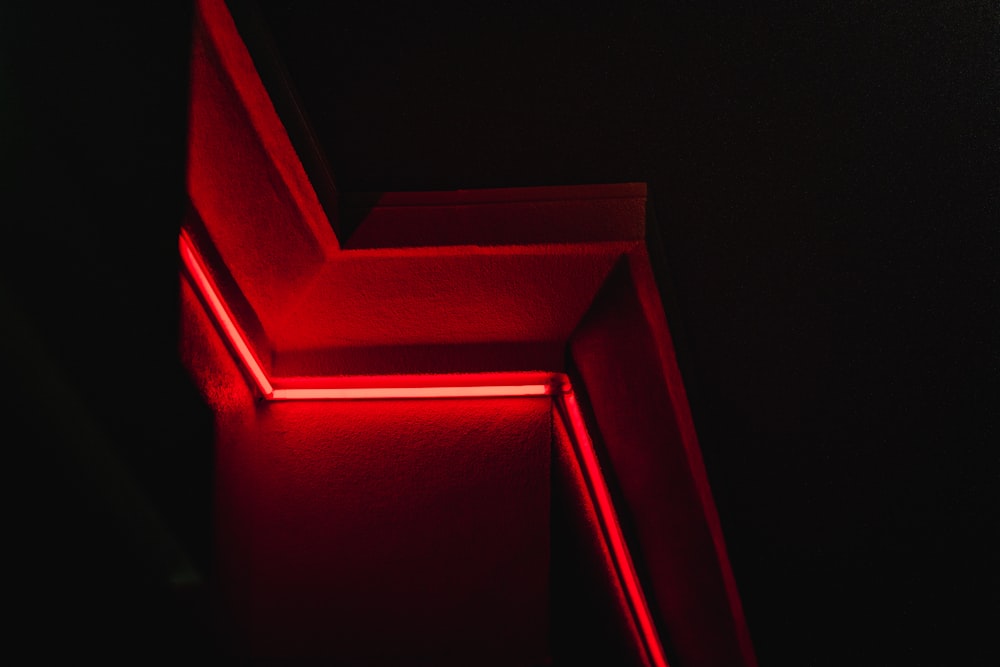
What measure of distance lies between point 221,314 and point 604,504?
32.2 inches

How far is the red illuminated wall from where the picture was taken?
1.36 m

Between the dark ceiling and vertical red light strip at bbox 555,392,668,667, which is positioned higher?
the dark ceiling

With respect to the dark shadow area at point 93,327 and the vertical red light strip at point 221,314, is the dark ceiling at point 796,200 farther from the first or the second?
the dark shadow area at point 93,327

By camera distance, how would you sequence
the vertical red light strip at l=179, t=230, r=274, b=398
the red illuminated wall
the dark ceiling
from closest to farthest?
the vertical red light strip at l=179, t=230, r=274, b=398 < the red illuminated wall < the dark ceiling

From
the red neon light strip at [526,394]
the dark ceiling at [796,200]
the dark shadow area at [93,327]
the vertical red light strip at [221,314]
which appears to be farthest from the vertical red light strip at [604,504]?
the dark shadow area at [93,327]

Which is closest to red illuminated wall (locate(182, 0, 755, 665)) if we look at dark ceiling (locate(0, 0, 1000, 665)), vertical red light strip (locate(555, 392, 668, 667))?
vertical red light strip (locate(555, 392, 668, 667))

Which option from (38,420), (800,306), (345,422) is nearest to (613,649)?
(345,422)

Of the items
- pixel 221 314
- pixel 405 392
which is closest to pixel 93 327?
pixel 221 314

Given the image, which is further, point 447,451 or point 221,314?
point 447,451

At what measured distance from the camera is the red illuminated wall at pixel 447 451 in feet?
4.46

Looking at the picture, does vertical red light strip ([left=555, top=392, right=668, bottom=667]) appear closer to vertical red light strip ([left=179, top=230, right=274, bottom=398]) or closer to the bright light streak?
the bright light streak

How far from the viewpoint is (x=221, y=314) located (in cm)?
133

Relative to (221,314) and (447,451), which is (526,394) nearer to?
(447,451)

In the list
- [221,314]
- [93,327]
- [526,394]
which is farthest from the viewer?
[526,394]
